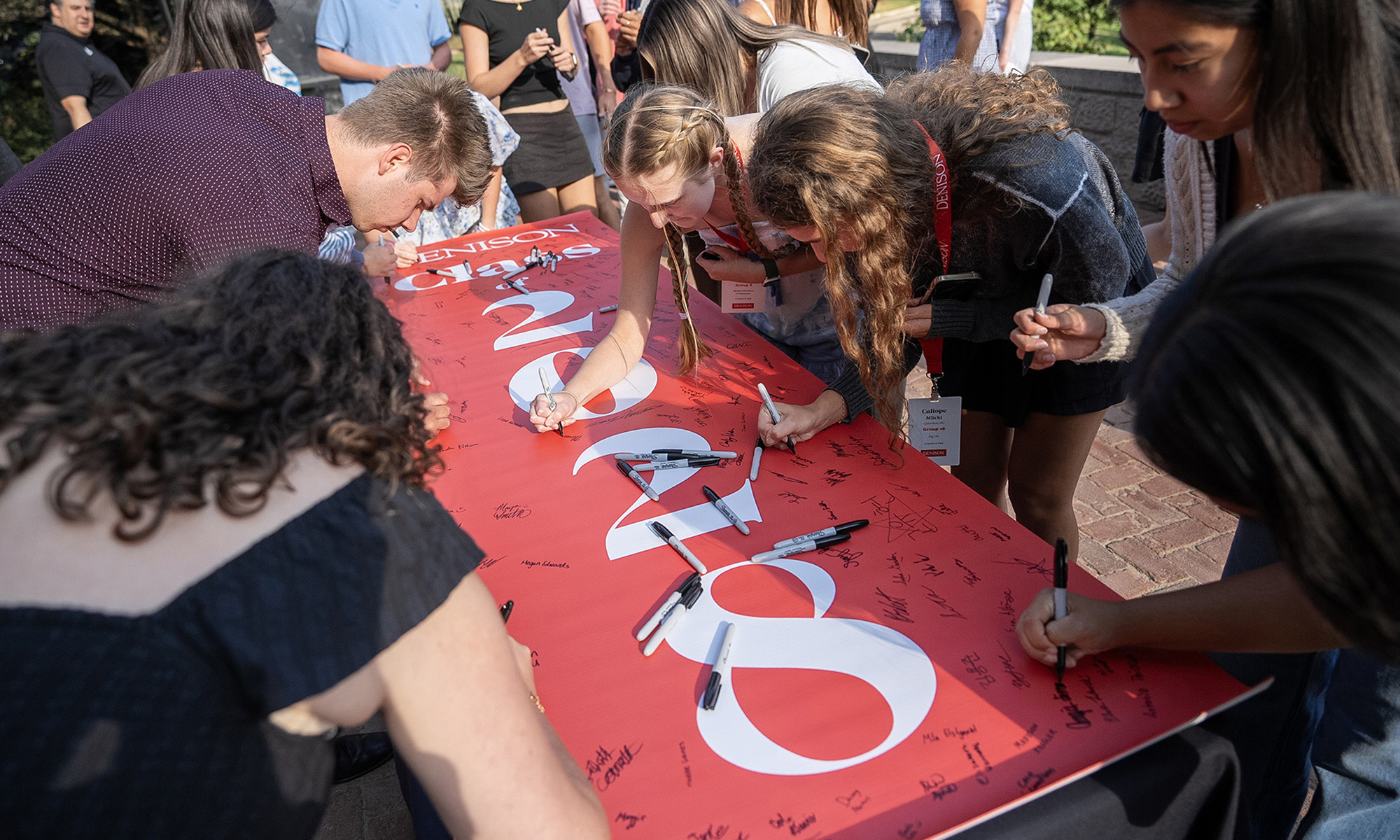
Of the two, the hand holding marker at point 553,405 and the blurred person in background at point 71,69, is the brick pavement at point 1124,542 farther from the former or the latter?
the blurred person in background at point 71,69

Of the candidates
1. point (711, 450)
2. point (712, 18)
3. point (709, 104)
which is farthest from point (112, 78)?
point (711, 450)

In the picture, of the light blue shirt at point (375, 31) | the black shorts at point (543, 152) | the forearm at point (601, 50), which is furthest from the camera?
the forearm at point (601, 50)

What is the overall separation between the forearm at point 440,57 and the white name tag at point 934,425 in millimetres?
4016

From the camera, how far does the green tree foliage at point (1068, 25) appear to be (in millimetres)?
7325

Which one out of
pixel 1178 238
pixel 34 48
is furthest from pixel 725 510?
pixel 34 48

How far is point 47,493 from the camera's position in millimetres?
749

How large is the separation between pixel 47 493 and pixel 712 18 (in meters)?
2.49

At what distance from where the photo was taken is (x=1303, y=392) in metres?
0.75

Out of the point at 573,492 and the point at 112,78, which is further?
the point at 112,78

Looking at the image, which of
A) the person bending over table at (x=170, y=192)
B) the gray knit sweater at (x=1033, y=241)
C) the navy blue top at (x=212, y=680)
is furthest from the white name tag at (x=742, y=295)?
the navy blue top at (x=212, y=680)

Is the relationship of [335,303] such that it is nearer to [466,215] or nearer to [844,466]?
[844,466]

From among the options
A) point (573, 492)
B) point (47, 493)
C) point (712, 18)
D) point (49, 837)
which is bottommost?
point (573, 492)

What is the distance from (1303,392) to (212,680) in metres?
1.05
